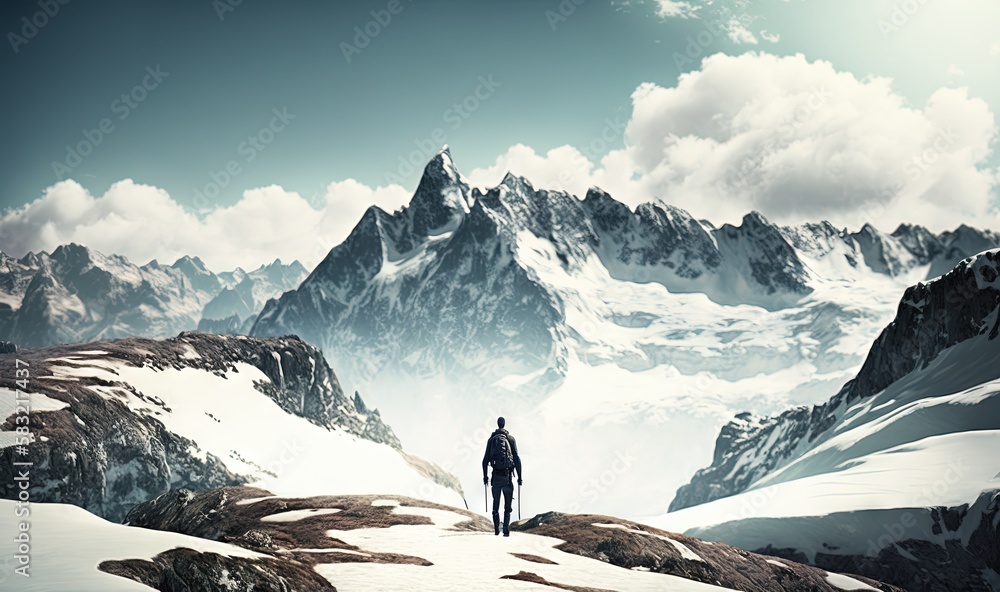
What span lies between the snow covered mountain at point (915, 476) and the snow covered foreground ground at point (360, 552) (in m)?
20.1

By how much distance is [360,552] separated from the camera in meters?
22.6

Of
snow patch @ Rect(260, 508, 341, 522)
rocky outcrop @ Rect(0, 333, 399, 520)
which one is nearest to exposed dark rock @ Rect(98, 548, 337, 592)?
snow patch @ Rect(260, 508, 341, 522)

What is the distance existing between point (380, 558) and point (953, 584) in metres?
50.5

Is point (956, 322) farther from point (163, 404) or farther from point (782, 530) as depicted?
point (163, 404)

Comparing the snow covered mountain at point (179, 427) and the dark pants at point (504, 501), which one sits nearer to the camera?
the dark pants at point (504, 501)

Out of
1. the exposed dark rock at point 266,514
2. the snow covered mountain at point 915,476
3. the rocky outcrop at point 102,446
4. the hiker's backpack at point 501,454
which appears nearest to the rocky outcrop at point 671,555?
the hiker's backpack at point 501,454

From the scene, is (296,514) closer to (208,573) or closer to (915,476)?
(208,573)

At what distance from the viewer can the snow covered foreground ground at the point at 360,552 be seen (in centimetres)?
1423

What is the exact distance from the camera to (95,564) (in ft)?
44.4

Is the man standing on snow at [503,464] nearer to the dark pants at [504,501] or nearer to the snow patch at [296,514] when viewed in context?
the dark pants at [504,501]

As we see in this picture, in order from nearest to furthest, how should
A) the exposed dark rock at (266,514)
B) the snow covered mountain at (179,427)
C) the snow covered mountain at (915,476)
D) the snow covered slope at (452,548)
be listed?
the snow covered slope at (452,548) → the exposed dark rock at (266,514) → the snow covered mountain at (915,476) → the snow covered mountain at (179,427)

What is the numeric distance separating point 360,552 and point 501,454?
305 inches

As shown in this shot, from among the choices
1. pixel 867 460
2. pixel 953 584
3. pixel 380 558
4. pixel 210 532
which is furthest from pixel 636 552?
pixel 867 460

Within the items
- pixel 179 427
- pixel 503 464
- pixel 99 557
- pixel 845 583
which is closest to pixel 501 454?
pixel 503 464
